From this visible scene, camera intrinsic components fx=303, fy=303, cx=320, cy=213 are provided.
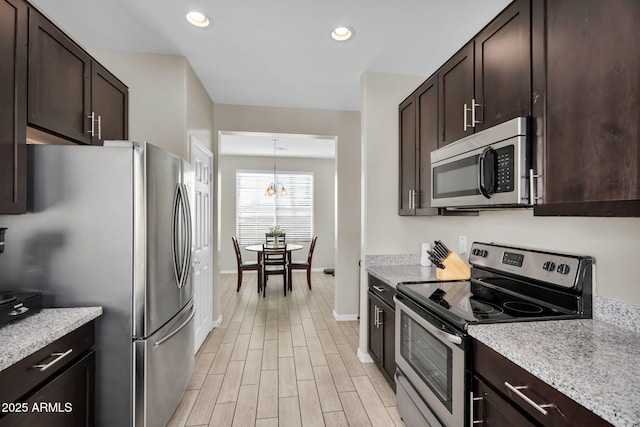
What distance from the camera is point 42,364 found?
1.19 metres

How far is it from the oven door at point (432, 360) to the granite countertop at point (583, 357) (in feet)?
0.60

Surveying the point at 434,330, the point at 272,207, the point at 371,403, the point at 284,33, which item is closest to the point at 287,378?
the point at 371,403

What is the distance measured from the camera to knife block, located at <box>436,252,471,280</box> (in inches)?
83.5

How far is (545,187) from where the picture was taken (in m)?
1.25

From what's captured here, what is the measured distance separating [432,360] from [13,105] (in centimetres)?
228

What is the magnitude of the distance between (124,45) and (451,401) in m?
3.31

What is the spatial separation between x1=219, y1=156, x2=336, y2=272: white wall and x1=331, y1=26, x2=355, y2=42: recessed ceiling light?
193 inches

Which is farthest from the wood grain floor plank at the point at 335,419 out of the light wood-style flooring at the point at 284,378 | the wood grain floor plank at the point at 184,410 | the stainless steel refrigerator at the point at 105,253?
the stainless steel refrigerator at the point at 105,253

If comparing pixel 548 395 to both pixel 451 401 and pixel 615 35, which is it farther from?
pixel 615 35

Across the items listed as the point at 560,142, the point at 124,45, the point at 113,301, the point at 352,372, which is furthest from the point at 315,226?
the point at 560,142

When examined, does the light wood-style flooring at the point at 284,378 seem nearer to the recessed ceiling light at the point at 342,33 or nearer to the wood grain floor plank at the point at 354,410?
the wood grain floor plank at the point at 354,410

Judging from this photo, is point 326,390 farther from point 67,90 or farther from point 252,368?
point 67,90

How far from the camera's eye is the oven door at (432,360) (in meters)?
1.33

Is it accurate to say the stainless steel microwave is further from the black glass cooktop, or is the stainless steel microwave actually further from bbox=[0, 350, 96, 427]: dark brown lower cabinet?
bbox=[0, 350, 96, 427]: dark brown lower cabinet
